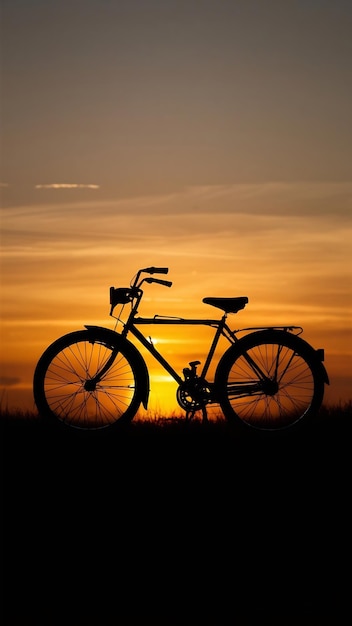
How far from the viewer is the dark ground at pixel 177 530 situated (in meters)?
6.38

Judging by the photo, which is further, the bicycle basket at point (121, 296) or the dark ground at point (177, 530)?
the bicycle basket at point (121, 296)

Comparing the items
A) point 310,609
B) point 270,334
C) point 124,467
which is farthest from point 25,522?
point 270,334

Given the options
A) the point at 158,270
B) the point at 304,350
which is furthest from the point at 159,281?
the point at 304,350

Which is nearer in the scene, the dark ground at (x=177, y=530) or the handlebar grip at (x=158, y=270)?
the dark ground at (x=177, y=530)

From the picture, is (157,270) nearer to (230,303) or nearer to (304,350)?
(230,303)

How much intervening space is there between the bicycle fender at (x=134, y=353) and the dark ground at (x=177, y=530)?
0.53 meters

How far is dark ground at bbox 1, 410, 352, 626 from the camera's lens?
6.38 metres

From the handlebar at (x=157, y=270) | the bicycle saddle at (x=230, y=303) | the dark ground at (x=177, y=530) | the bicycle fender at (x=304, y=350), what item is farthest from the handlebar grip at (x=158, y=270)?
the dark ground at (x=177, y=530)

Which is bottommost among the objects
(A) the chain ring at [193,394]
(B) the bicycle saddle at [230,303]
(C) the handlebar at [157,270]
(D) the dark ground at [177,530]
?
(D) the dark ground at [177,530]

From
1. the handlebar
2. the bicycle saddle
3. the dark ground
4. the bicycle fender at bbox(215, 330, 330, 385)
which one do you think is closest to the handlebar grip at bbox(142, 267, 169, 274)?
the handlebar

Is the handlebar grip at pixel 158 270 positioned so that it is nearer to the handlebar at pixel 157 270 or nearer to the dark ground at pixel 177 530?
the handlebar at pixel 157 270

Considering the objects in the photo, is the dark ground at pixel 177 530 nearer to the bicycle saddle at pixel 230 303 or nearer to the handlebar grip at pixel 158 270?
the bicycle saddle at pixel 230 303

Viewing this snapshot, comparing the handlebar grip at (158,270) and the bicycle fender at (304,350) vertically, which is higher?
the handlebar grip at (158,270)

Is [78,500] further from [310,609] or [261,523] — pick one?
[310,609]
